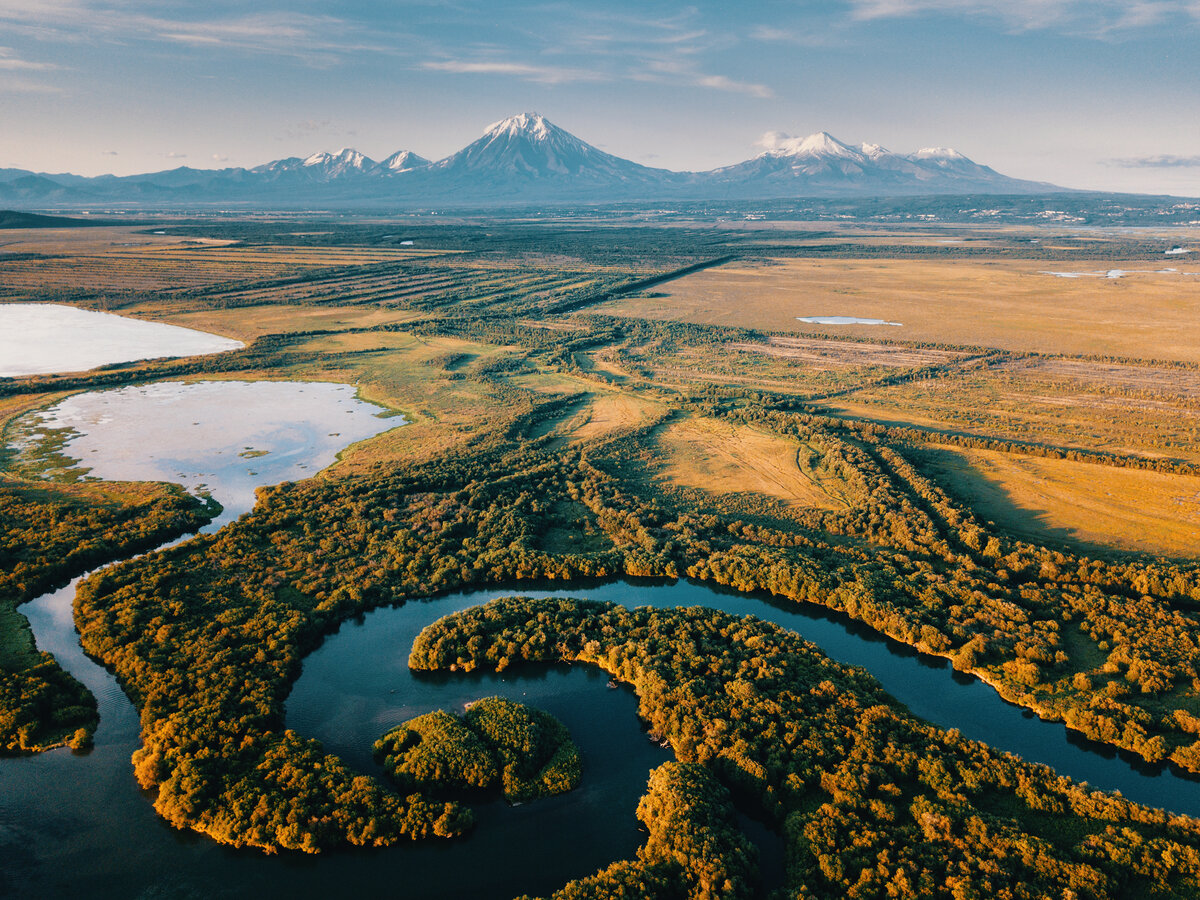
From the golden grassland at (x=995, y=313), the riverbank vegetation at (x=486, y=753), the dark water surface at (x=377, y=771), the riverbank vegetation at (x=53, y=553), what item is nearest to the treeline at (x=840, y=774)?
the dark water surface at (x=377, y=771)

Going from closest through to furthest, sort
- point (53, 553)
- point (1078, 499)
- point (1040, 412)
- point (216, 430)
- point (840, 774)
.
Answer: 1. point (840, 774)
2. point (53, 553)
3. point (1078, 499)
4. point (216, 430)
5. point (1040, 412)

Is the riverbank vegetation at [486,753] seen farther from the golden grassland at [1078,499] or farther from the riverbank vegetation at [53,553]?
the golden grassland at [1078,499]

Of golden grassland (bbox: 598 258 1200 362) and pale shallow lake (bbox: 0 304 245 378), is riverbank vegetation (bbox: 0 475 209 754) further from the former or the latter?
golden grassland (bbox: 598 258 1200 362)

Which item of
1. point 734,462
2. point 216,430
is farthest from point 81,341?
point 734,462

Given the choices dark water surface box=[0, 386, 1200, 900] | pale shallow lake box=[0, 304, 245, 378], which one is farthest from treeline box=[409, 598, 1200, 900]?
pale shallow lake box=[0, 304, 245, 378]

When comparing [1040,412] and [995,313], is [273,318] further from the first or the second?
[995,313]

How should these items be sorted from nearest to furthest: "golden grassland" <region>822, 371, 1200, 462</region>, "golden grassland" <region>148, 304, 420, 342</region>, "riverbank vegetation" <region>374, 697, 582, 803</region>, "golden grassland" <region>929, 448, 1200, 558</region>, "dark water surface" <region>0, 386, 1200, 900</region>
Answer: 1. "dark water surface" <region>0, 386, 1200, 900</region>
2. "riverbank vegetation" <region>374, 697, 582, 803</region>
3. "golden grassland" <region>929, 448, 1200, 558</region>
4. "golden grassland" <region>822, 371, 1200, 462</region>
5. "golden grassland" <region>148, 304, 420, 342</region>

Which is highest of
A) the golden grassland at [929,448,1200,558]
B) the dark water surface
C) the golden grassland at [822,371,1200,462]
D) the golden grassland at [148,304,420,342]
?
the golden grassland at [148,304,420,342]

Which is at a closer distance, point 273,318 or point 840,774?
point 840,774
